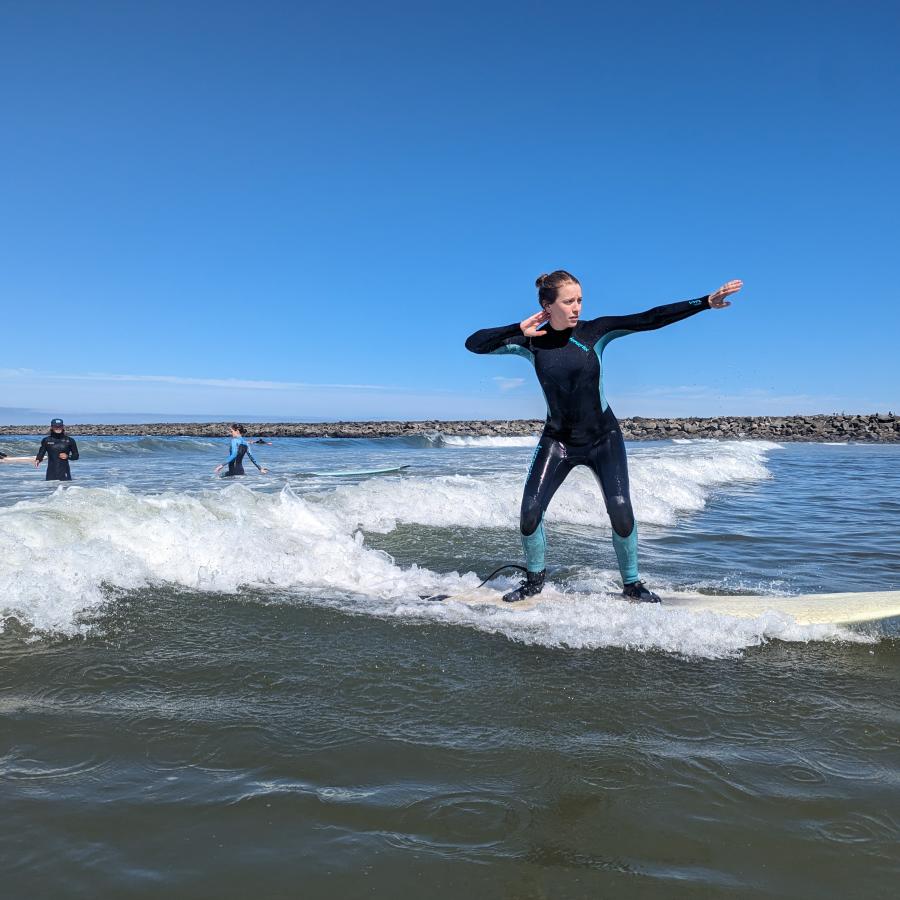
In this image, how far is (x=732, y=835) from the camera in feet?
6.96

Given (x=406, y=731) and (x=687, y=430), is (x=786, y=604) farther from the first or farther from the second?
(x=687, y=430)

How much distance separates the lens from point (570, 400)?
518 cm

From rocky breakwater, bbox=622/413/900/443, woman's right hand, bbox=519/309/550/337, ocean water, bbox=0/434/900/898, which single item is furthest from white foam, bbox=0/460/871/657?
rocky breakwater, bbox=622/413/900/443

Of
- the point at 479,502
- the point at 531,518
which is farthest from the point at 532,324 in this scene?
the point at 479,502

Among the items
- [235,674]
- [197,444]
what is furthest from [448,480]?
[197,444]

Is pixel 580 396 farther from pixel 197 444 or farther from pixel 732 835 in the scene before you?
pixel 197 444

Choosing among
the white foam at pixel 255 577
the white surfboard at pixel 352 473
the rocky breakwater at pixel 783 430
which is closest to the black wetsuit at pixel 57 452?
the white surfboard at pixel 352 473

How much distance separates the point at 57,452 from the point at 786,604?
15.3 m

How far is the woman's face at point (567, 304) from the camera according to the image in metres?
4.93

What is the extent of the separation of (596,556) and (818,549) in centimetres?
255

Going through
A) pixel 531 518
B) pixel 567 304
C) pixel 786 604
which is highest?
pixel 567 304

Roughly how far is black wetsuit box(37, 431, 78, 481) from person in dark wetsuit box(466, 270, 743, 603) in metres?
13.3

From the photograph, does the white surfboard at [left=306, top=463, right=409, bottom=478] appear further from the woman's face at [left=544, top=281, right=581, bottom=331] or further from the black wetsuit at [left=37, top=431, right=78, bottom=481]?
the woman's face at [left=544, top=281, right=581, bottom=331]

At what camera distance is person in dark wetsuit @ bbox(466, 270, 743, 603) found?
4.98 meters
